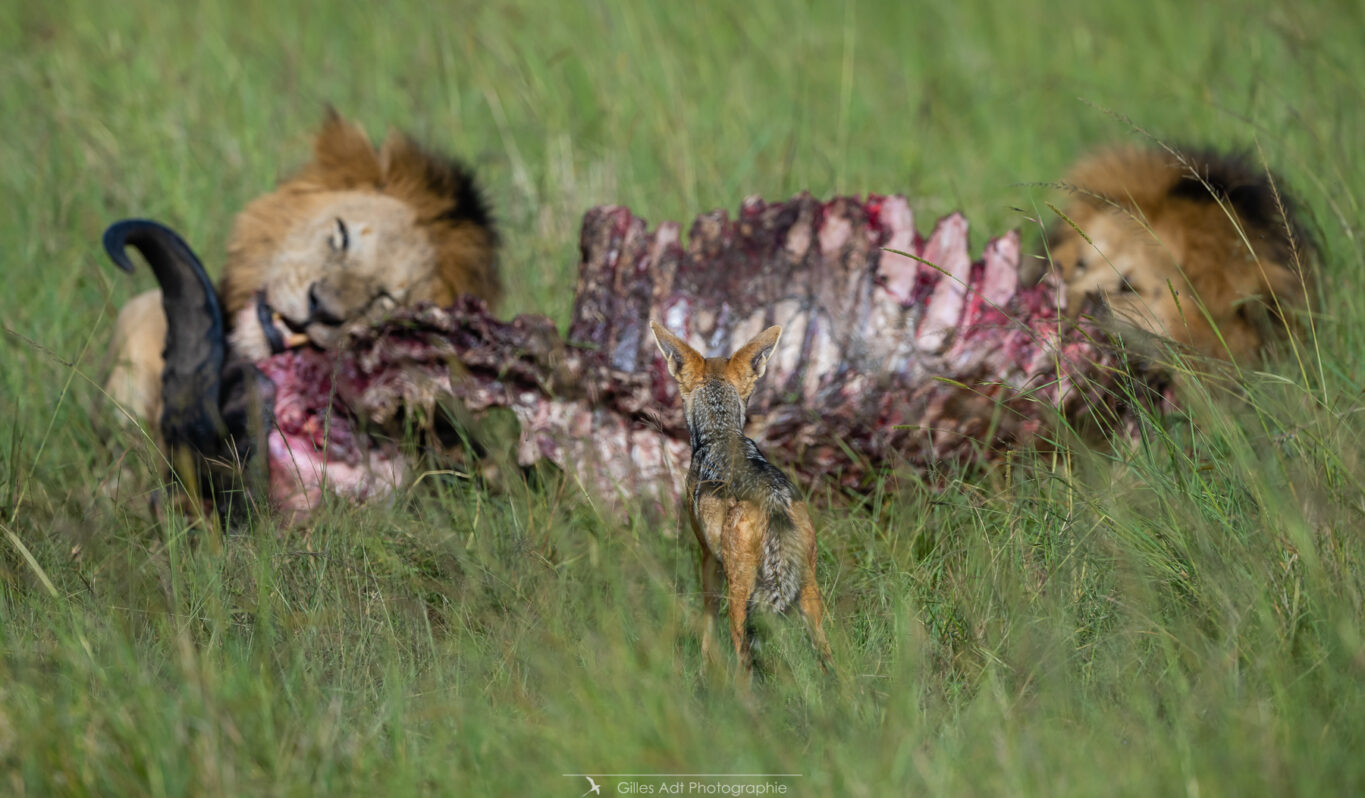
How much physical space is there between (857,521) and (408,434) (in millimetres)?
1280

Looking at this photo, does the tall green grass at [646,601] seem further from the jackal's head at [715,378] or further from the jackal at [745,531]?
the jackal's head at [715,378]

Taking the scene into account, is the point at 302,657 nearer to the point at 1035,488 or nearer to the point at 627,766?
the point at 627,766

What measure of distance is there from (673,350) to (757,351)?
18 cm

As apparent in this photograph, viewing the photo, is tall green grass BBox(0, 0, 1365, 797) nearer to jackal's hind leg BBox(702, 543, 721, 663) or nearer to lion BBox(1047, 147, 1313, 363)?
jackal's hind leg BBox(702, 543, 721, 663)

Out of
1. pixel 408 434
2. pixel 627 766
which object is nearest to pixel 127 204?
pixel 408 434

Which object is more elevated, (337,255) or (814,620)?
(337,255)

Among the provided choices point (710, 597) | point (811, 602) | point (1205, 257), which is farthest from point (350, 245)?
point (1205, 257)

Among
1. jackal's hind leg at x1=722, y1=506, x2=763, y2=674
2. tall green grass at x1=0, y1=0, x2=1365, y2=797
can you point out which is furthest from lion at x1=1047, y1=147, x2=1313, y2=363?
jackal's hind leg at x1=722, y1=506, x2=763, y2=674

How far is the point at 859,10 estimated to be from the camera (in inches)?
302

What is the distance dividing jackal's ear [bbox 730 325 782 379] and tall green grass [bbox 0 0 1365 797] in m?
0.49

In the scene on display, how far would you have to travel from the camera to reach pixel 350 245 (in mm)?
3928

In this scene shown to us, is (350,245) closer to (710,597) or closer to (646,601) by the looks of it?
(646,601)

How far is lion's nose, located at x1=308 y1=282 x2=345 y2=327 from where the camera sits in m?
3.81

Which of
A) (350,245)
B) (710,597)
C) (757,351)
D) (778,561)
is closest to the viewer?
(778,561)
